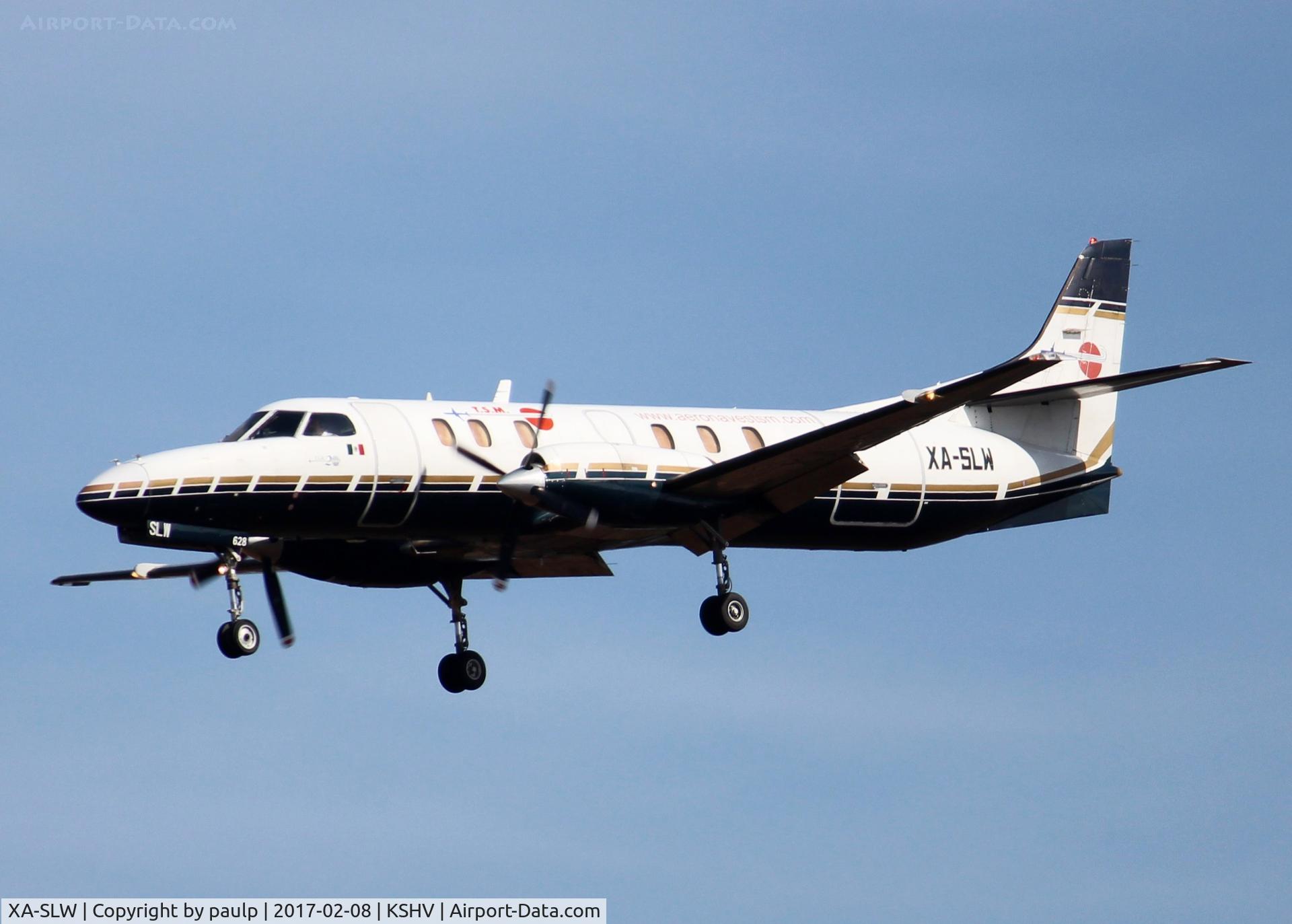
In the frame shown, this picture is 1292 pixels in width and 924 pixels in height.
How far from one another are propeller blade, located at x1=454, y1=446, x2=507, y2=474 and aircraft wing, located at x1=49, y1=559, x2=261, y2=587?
4136 mm

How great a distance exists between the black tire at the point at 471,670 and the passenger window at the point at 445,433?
4.61 m

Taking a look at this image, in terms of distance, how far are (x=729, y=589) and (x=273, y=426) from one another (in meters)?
6.54

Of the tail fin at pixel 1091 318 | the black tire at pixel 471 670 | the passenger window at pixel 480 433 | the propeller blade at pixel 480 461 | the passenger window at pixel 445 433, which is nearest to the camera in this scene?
the propeller blade at pixel 480 461

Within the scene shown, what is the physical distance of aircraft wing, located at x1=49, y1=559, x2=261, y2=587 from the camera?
1008 inches

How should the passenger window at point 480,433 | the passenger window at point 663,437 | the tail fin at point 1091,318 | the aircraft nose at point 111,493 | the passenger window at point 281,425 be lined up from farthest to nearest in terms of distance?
the tail fin at point 1091,318, the passenger window at point 663,437, the passenger window at point 480,433, the passenger window at point 281,425, the aircraft nose at point 111,493

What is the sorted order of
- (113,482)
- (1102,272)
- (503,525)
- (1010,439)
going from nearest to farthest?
(113,482) → (503,525) → (1010,439) → (1102,272)

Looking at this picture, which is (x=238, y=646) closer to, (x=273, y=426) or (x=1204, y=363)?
(x=273, y=426)

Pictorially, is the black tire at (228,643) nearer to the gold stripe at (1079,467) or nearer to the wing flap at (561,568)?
the wing flap at (561,568)

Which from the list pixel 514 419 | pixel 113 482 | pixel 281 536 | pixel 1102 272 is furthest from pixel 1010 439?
pixel 113 482

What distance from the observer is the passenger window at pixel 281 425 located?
2275 centimetres

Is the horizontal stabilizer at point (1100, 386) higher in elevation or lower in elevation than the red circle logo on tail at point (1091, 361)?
lower

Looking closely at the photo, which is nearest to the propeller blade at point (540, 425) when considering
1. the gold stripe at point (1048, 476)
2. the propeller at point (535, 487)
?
the propeller at point (535, 487)

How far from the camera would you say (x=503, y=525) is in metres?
24.0

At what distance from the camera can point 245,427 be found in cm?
2289
